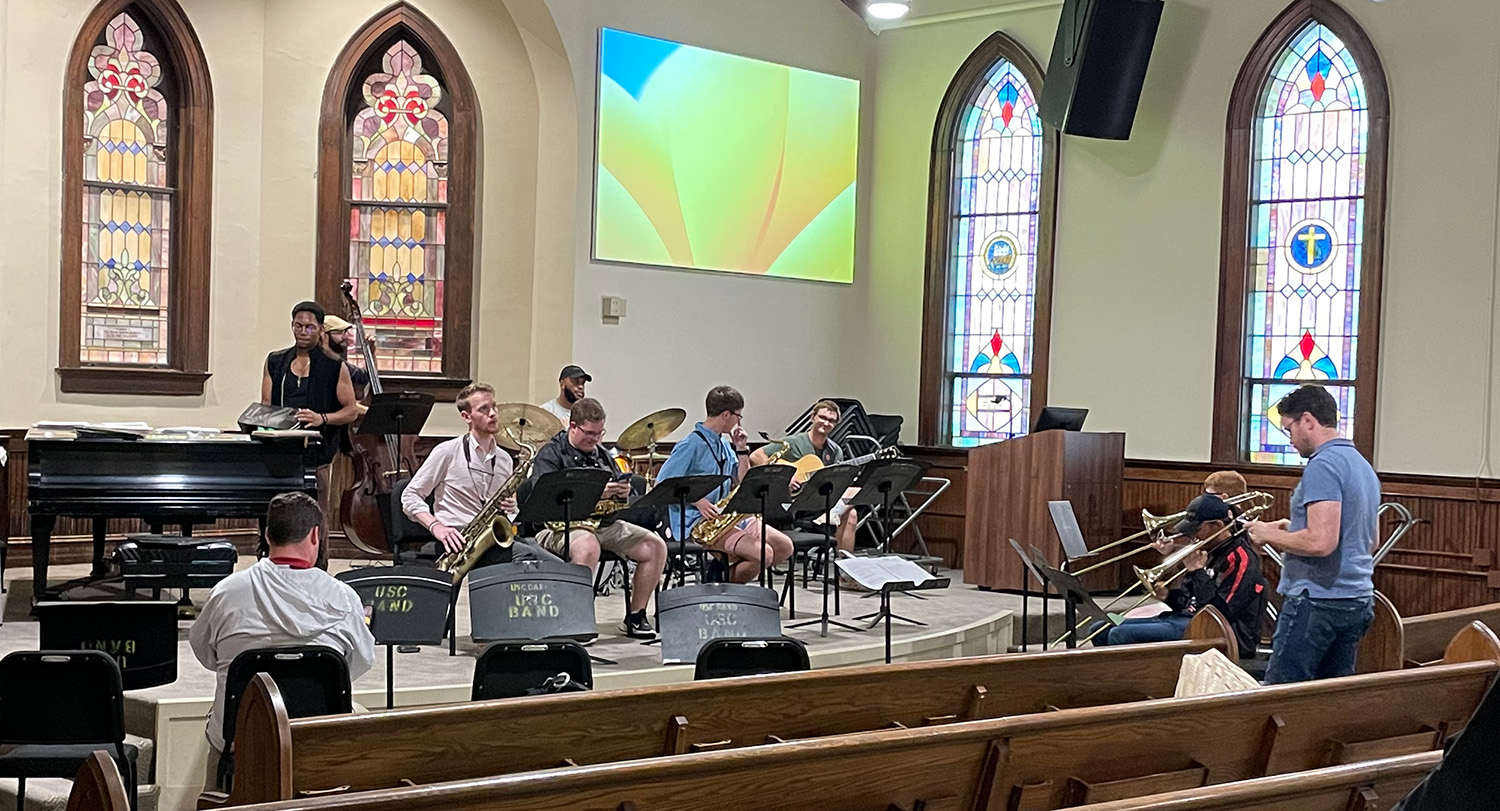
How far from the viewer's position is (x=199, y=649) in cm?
489

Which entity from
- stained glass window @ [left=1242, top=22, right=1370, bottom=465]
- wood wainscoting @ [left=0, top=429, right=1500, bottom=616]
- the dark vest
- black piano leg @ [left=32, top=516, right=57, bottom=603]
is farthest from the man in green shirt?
black piano leg @ [left=32, top=516, right=57, bottom=603]

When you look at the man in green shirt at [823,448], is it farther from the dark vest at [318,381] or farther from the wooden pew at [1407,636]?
the wooden pew at [1407,636]

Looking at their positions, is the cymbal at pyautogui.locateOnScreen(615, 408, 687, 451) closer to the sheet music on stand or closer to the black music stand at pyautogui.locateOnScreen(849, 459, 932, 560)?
the black music stand at pyautogui.locateOnScreen(849, 459, 932, 560)

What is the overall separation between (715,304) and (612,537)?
3583 mm

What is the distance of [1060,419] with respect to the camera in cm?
1021

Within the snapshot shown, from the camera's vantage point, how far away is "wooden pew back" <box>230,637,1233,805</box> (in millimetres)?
3346

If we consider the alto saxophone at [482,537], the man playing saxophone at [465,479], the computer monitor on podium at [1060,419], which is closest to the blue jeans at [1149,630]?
the man playing saxophone at [465,479]

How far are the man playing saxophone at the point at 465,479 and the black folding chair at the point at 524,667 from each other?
2.26m

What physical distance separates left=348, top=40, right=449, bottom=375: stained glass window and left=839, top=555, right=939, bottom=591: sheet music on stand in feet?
14.5

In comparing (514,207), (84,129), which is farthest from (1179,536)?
(84,129)

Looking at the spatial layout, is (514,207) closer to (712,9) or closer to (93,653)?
(712,9)

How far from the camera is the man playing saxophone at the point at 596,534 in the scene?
7.64 m

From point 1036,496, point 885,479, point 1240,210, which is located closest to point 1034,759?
point 885,479

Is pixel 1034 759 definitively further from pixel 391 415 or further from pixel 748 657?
pixel 391 415
